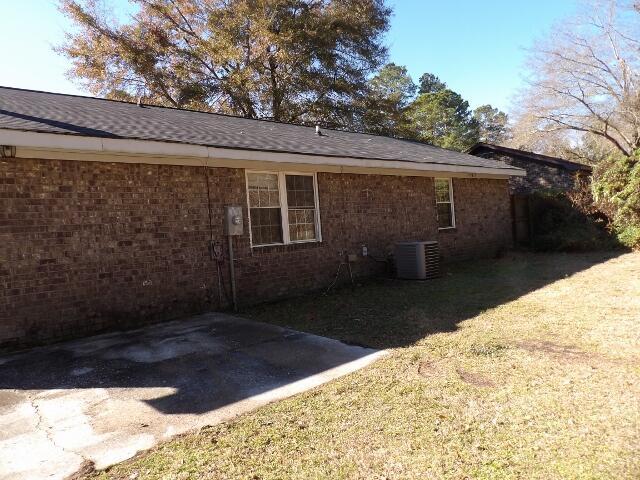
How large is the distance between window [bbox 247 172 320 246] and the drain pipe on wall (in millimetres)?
547

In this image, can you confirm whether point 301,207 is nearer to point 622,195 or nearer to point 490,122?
point 622,195

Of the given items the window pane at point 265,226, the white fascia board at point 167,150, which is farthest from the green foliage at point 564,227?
the window pane at point 265,226

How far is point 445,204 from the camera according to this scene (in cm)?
1266

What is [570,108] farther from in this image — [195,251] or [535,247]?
[195,251]

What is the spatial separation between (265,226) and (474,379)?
17.5 ft

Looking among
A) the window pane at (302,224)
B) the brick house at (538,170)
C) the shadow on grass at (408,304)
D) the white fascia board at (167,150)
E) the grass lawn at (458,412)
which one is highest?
the brick house at (538,170)

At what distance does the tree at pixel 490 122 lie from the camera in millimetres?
58375

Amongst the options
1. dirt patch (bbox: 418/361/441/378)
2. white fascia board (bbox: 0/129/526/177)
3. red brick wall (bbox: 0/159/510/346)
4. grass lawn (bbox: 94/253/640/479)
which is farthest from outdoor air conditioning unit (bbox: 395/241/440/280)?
dirt patch (bbox: 418/361/441/378)

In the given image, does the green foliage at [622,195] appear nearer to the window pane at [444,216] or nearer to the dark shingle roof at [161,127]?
the window pane at [444,216]

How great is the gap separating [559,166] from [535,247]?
6.81 metres

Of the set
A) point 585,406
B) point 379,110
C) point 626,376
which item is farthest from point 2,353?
point 379,110

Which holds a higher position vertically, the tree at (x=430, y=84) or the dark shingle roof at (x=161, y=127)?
the tree at (x=430, y=84)

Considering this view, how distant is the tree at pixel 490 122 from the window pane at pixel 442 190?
4889 centimetres

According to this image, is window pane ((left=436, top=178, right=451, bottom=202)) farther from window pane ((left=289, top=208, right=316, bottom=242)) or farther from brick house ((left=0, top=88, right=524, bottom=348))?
window pane ((left=289, top=208, right=316, bottom=242))
